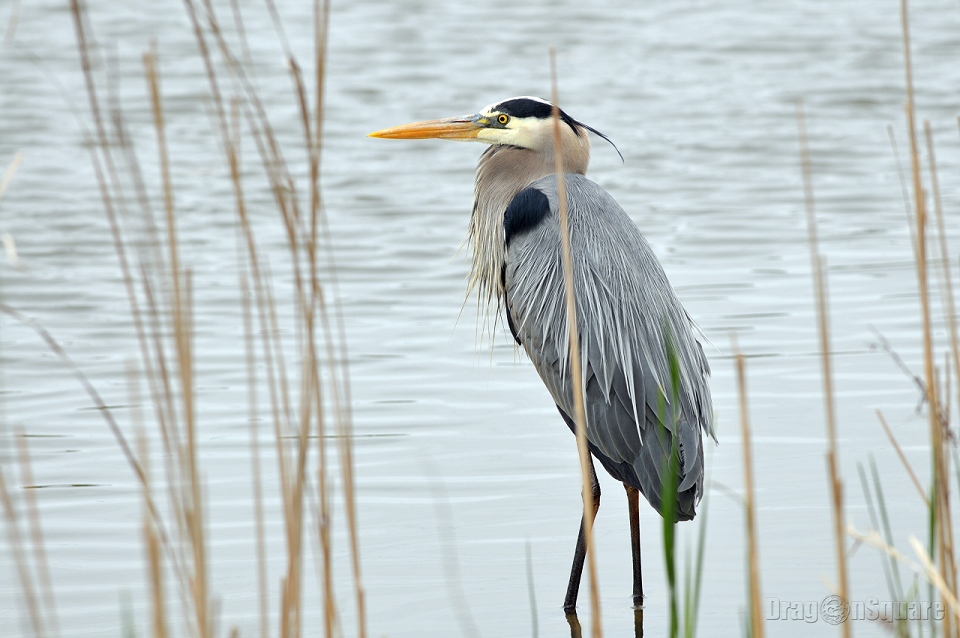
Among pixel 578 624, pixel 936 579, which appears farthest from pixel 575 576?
pixel 936 579

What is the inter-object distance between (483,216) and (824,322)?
2.40 meters

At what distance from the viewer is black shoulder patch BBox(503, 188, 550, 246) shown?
12.4 feet

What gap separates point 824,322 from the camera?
1853 millimetres

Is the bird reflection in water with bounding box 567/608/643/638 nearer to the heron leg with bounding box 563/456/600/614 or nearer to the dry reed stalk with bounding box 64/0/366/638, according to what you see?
the heron leg with bounding box 563/456/600/614

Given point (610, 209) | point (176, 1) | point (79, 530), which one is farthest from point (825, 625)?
point (176, 1)

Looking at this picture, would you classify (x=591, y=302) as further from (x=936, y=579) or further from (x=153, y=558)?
(x=153, y=558)

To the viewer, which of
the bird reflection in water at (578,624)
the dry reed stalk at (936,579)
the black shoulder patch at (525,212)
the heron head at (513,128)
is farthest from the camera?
the heron head at (513,128)

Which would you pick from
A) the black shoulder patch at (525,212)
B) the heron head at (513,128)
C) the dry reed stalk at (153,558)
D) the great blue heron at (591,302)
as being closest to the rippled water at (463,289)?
the dry reed stalk at (153,558)

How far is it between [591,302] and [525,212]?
38 cm

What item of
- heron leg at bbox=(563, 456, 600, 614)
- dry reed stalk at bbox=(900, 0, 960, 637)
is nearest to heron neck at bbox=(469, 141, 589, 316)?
heron leg at bbox=(563, 456, 600, 614)

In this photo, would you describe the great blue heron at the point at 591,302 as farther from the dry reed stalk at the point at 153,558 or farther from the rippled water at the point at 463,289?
the dry reed stalk at the point at 153,558

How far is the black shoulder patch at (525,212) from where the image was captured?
3.79m

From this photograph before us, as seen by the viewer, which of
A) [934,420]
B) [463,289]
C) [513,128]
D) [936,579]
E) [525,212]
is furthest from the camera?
[463,289]

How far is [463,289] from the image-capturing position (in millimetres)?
6602
